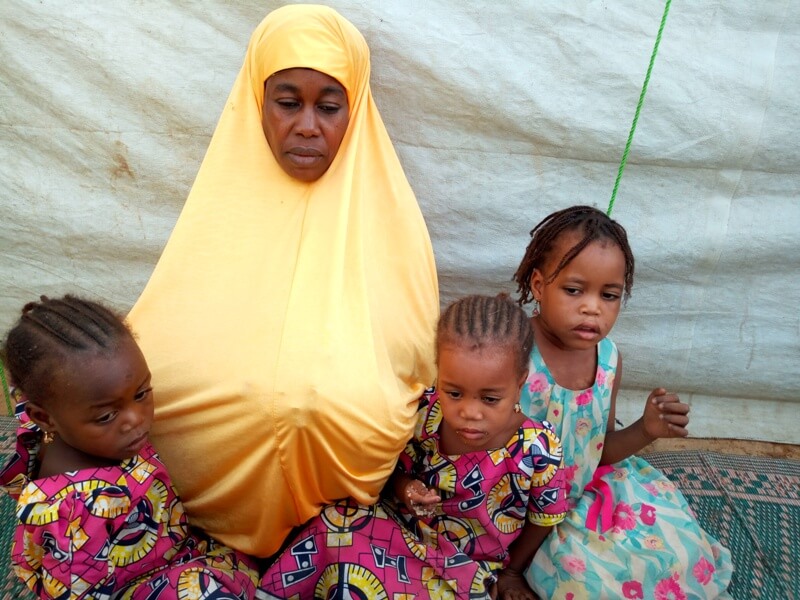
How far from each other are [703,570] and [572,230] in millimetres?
1023

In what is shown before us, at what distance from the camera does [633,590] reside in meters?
1.96

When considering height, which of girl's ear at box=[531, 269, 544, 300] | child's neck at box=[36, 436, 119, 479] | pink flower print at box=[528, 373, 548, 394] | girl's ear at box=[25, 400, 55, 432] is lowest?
child's neck at box=[36, 436, 119, 479]

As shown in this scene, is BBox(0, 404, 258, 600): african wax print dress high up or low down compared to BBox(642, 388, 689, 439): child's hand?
down

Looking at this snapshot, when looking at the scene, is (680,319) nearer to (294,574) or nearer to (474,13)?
(474,13)

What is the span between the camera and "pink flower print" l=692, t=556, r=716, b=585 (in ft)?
6.66

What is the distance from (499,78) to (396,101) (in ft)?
1.21

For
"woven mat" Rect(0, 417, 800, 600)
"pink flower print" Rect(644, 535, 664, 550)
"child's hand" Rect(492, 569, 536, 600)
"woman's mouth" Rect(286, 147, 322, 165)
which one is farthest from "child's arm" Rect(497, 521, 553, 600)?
"woman's mouth" Rect(286, 147, 322, 165)

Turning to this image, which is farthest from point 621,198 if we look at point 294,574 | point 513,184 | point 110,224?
point 110,224

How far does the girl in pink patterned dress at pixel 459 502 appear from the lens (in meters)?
1.77

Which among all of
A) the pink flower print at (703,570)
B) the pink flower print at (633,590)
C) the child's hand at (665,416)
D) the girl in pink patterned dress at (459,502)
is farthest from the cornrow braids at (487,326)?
the pink flower print at (703,570)

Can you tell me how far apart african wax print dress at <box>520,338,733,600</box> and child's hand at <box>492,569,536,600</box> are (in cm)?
3

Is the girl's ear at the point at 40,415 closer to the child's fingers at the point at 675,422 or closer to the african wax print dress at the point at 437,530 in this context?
the african wax print dress at the point at 437,530

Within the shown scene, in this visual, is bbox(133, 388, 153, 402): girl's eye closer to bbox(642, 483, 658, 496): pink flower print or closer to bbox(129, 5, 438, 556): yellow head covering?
bbox(129, 5, 438, 556): yellow head covering

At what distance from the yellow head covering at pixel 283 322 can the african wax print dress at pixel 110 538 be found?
0.46 ft
